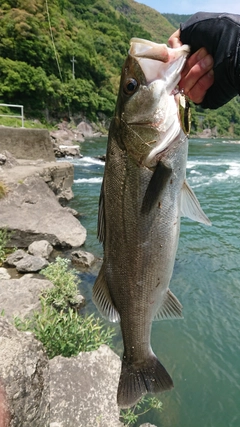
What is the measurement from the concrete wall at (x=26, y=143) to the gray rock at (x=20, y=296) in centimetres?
862

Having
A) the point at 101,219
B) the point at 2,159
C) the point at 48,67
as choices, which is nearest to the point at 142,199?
the point at 101,219

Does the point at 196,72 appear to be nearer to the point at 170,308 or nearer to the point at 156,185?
the point at 156,185

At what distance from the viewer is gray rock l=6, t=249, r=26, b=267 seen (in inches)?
296

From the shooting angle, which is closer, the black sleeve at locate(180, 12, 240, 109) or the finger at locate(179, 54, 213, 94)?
the black sleeve at locate(180, 12, 240, 109)

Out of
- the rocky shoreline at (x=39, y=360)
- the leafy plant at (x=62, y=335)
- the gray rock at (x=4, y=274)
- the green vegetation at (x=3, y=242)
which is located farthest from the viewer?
the green vegetation at (x=3, y=242)

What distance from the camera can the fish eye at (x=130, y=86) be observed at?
1.98 m

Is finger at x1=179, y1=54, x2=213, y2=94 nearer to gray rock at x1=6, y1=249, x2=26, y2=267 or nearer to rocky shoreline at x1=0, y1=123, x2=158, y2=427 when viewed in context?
rocky shoreline at x1=0, y1=123, x2=158, y2=427

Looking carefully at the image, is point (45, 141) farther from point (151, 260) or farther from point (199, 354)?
point (151, 260)

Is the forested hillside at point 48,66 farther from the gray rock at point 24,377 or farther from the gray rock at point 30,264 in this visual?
the gray rock at point 24,377

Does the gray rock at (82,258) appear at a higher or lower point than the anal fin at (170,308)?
lower

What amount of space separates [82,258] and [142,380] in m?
6.18

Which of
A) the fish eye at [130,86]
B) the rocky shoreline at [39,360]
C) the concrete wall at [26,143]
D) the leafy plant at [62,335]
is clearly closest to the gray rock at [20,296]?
the rocky shoreline at [39,360]

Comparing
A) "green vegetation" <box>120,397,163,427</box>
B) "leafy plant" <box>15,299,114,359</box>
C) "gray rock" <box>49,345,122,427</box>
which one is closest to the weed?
"leafy plant" <box>15,299,114,359</box>

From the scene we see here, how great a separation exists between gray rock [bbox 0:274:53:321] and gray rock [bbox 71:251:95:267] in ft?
7.46
